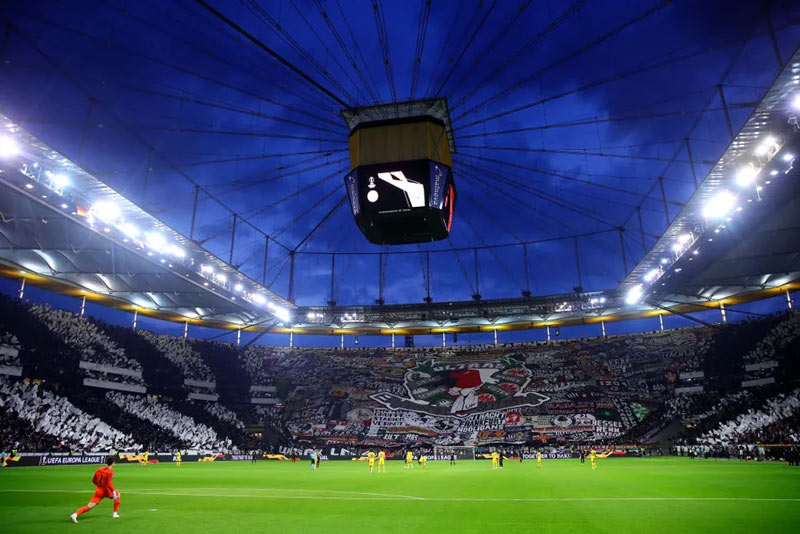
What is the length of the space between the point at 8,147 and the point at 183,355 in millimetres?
43686

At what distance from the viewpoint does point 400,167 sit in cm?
1574

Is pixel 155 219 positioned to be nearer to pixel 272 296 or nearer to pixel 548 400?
pixel 272 296

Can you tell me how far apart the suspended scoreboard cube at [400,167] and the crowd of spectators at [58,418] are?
37264 mm

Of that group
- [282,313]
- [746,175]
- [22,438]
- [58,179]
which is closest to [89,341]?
[22,438]

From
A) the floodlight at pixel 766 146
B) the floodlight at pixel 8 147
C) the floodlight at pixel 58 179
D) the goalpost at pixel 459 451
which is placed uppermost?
the floodlight at pixel 766 146

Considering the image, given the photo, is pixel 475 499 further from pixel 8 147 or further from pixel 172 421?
pixel 172 421

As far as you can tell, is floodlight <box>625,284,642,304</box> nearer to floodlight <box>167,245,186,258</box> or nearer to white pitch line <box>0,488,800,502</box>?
white pitch line <box>0,488,800,502</box>

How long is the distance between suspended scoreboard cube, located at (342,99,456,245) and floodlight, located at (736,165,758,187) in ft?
69.0

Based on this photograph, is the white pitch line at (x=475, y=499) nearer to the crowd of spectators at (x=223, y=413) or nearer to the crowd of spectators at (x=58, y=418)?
the crowd of spectators at (x=58, y=418)

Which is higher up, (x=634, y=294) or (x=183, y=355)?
(x=634, y=294)

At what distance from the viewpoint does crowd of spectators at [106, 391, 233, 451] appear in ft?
167

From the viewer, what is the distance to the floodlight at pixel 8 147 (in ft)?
78.2

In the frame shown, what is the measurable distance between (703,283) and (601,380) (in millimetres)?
19340

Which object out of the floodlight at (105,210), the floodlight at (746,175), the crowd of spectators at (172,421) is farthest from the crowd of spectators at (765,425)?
the floodlight at (105,210)
